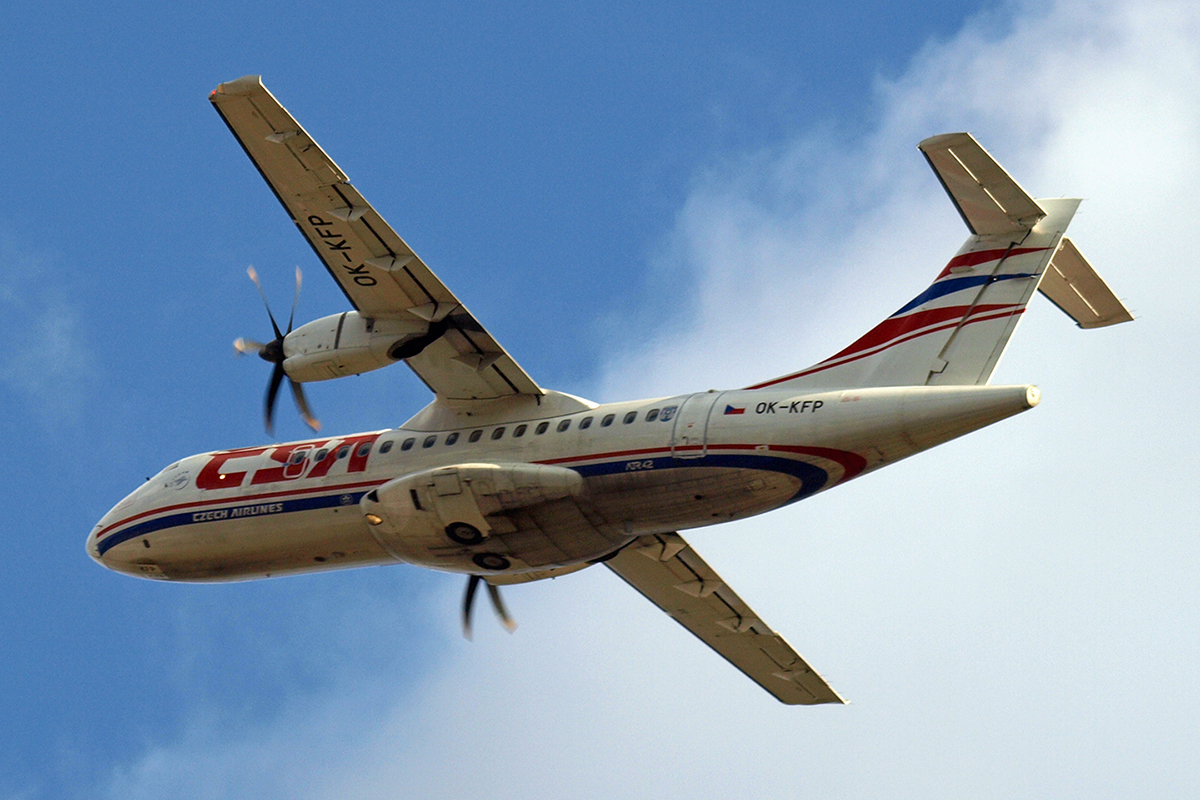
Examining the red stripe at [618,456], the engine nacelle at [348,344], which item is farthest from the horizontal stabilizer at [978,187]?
the engine nacelle at [348,344]

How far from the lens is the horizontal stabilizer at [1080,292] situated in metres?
25.1

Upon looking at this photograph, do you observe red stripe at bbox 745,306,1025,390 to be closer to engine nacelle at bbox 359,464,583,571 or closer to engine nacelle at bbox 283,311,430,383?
engine nacelle at bbox 359,464,583,571

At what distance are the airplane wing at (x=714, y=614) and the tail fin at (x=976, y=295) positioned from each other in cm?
544

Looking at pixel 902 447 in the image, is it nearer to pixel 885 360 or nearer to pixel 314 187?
pixel 885 360

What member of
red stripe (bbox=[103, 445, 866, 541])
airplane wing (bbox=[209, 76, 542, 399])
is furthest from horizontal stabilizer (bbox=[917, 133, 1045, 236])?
airplane wing (bbox=[209, 76, 542, 399])

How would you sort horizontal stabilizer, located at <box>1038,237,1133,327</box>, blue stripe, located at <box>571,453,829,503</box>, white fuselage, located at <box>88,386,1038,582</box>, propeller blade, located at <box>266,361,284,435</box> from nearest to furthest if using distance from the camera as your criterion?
1. white fuselage, located at <box>88,386,1038,582</box>
2. blue stripe, located at <box>571,453,829,503</box>
3. horizontal stabilizer, located at <box>1038,237,1133,327</box>
4. propeller blade, located at <box>266,361,284,435</box>

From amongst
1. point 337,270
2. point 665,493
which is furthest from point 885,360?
point 337,270

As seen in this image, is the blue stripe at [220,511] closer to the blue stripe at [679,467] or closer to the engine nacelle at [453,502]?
the blue stripe at [679,467]

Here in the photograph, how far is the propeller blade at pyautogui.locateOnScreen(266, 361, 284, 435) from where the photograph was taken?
27609 millimetres

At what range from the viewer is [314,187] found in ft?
82.6

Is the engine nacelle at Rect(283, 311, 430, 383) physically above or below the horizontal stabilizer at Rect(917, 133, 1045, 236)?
below

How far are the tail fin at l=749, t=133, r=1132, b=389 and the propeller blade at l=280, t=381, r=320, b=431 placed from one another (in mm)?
7616

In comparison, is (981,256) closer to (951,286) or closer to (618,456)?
(951,286)

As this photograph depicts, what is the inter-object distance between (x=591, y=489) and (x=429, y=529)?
2771mm
